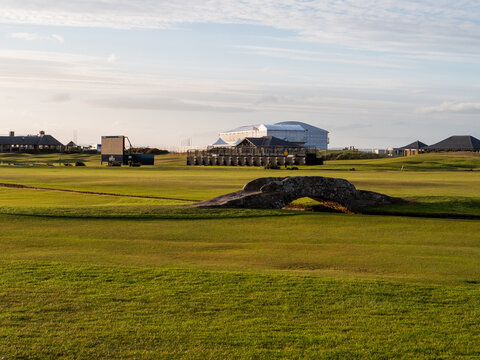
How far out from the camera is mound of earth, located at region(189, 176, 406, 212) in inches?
1057

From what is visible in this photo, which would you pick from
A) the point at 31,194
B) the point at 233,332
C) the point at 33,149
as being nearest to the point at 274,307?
the point at 233,332

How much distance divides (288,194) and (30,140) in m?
175

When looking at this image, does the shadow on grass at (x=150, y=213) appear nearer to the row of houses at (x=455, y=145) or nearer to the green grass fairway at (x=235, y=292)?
the green grass fairway at (x=235, y=292)

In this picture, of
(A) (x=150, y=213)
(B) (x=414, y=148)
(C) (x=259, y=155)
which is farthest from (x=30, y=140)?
(A) (x=150, y=213)

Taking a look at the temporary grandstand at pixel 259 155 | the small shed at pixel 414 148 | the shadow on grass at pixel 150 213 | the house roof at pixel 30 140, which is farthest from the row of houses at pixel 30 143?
the shadow on grass at pixel 150 213

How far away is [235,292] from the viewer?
36.7ft

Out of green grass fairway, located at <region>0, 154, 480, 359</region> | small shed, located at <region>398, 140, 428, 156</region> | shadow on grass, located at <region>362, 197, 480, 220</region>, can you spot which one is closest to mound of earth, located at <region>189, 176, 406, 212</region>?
shadow on grass, located at <region>362, 197, 480, 220</region>

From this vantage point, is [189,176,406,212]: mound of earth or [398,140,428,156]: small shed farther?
[398,140,428,156]: small shed

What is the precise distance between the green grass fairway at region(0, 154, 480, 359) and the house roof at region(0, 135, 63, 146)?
174 m

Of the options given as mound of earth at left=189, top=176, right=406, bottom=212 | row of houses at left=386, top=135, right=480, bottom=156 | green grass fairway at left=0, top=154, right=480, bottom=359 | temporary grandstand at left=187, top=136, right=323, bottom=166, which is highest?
row of houses at left=386, top=135, right=480, bottom=156

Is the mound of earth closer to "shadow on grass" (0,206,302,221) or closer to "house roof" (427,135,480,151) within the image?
"shadow on grass" (0,206,302,221)

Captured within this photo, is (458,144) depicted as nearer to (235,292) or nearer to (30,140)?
(30,140)

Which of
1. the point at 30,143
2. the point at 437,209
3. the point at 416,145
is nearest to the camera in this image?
the point at 437,209

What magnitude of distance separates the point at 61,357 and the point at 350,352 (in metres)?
3.76
